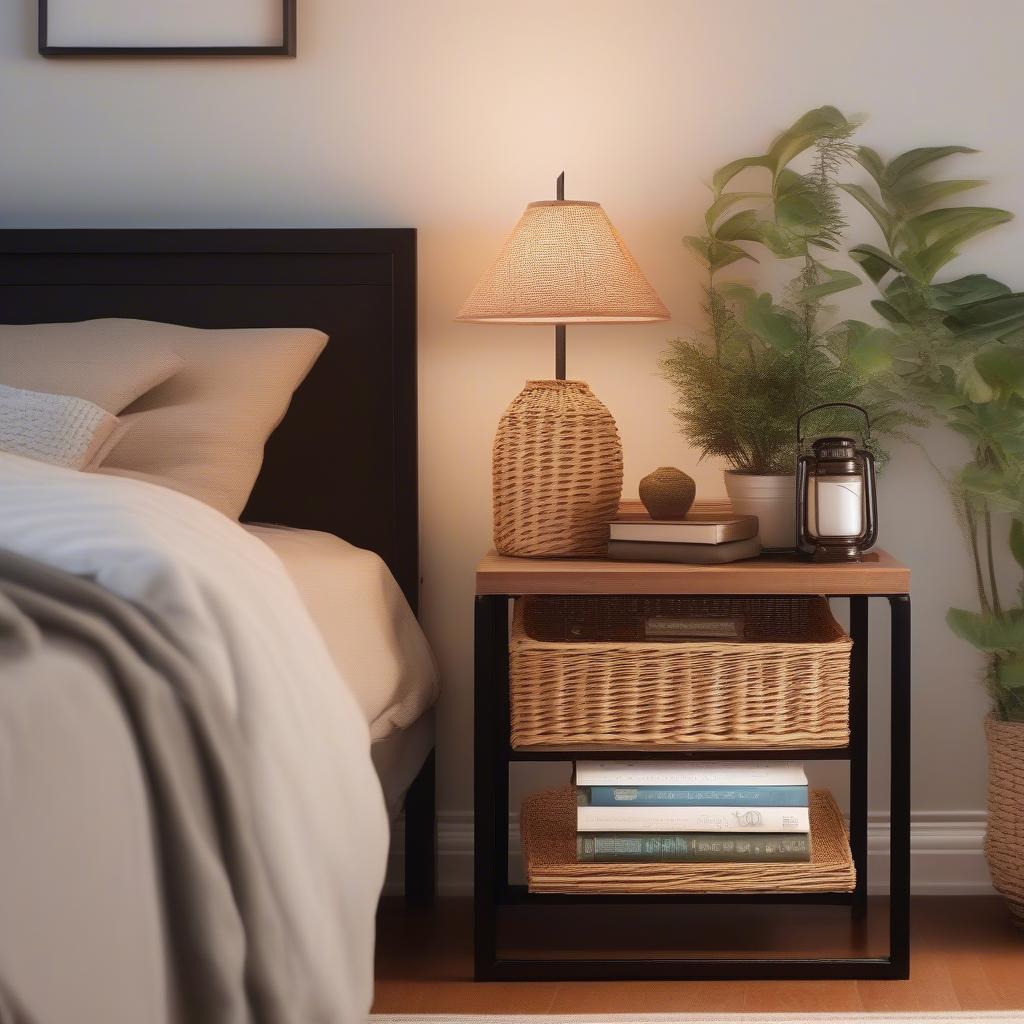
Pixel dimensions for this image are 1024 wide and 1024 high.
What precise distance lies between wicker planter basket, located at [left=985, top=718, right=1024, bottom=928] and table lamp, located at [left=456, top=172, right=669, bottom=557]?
0.79 metres

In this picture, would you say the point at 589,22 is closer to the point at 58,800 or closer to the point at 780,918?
the point at 780,918

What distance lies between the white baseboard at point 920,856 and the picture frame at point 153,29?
1.55m

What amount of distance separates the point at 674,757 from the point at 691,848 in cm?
14

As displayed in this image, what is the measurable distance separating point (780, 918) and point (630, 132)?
A: 4.86 feet

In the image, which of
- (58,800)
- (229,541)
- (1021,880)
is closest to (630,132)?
(229,541)

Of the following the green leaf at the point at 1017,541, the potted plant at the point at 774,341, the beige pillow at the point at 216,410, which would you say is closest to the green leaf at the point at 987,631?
the green leaf at the point at 1017,541

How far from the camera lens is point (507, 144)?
242 cm

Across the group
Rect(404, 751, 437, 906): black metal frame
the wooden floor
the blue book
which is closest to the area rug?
the wooden floor

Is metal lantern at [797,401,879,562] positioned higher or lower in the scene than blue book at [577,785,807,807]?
higher

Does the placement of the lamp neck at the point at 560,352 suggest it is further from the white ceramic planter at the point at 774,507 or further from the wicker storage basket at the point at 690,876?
the wicker storage basket at the point at 690,876

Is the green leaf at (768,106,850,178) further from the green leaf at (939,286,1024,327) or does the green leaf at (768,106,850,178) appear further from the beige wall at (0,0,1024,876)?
the green leaf at (939,286,1024,327)

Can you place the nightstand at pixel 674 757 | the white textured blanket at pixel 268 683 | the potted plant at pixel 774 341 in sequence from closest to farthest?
the white textured blanket at pixel 268 683
the nightstand at pixel 674 757
the potted plant at pixel 774 341

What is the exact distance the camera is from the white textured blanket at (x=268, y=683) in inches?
43.5

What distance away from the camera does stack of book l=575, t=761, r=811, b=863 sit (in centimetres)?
196
